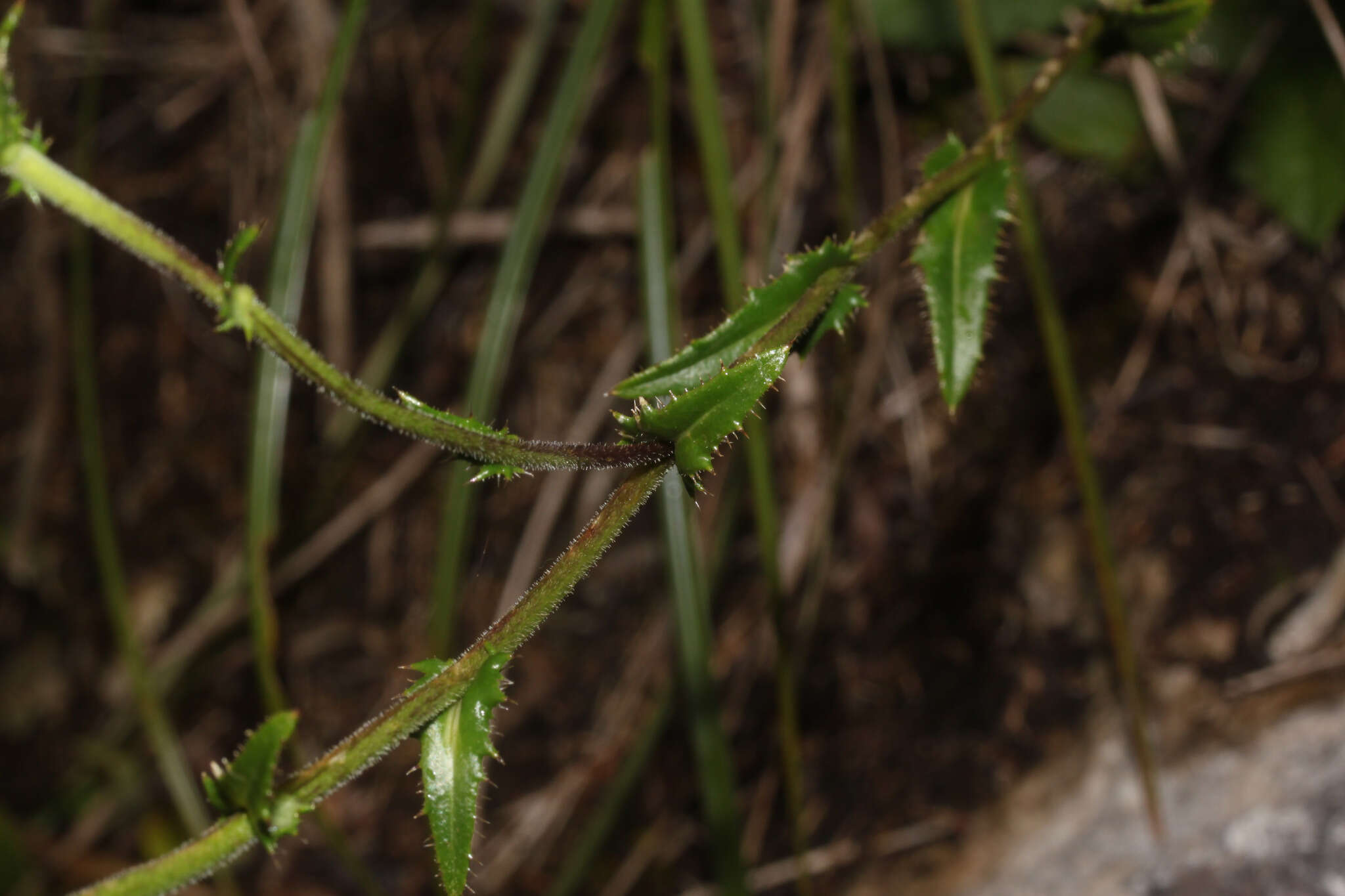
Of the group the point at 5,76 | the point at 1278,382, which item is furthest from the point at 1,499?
the point at 1278,382

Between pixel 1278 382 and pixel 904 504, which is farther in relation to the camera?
pixel 904 504

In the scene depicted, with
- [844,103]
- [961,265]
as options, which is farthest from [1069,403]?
[844,103]

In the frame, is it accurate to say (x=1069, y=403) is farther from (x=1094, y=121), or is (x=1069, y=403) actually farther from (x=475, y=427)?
(x=475, y=427)

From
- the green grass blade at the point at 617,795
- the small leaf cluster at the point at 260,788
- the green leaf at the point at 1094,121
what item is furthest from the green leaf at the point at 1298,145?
the small leaf cluster at the point at 260,788

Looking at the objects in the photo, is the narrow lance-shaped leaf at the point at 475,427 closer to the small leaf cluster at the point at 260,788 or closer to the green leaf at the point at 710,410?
the green leaf at the point at 710,410

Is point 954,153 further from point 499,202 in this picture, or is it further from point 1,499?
point 1,499

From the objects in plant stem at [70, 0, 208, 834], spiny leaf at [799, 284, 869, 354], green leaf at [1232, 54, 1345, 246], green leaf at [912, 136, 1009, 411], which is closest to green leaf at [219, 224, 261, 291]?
spiny leaf at [799, 284, 869, 354]

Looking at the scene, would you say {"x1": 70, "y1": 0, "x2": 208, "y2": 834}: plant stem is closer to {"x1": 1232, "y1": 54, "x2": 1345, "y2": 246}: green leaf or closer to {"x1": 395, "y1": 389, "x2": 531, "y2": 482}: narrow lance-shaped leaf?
{"x1": 395, "y1": 389, "x2": 531, "y2": 482}: narrow lance-shaped leaf
